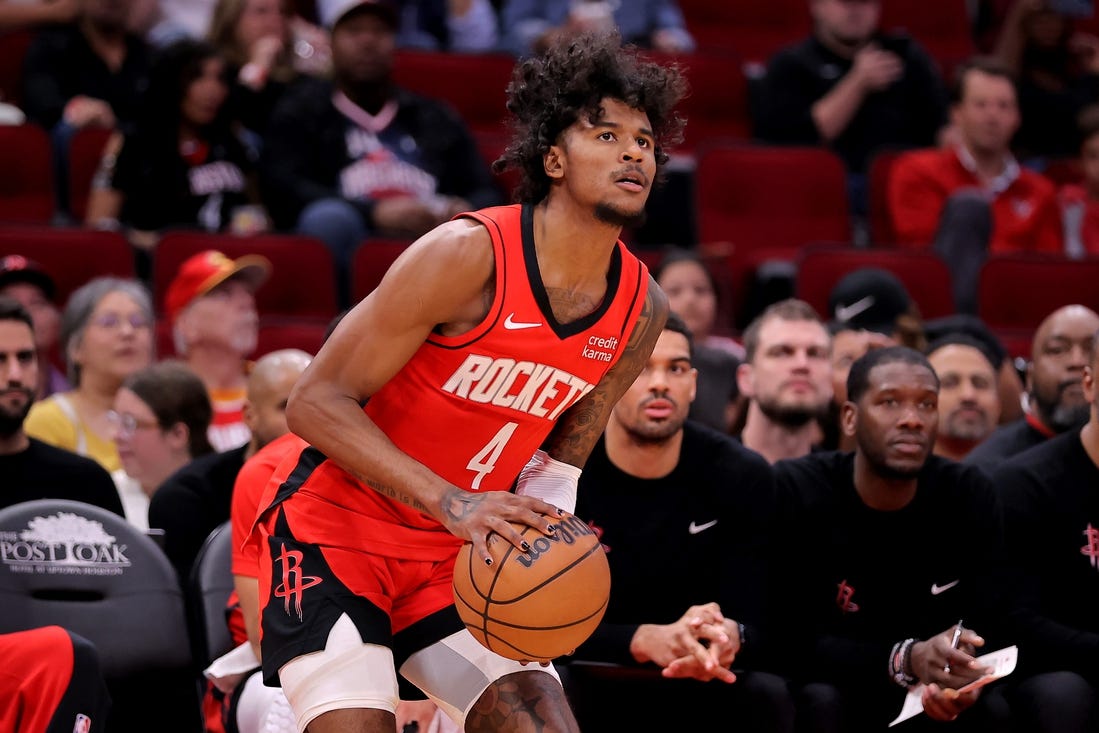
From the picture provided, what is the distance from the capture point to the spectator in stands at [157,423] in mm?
6055

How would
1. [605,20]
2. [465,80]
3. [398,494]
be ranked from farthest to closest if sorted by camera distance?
[605,20] → [465,80] → [398,494]

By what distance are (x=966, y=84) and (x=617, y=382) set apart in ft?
18.0

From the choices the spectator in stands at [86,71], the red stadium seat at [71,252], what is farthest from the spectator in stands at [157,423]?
the spectator in stands at [86,71]

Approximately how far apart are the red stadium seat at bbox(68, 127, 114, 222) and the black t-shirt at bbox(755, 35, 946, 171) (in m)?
3.74

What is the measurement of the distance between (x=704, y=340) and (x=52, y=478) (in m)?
3.12

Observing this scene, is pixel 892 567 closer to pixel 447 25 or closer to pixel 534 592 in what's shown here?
pixel 534 592

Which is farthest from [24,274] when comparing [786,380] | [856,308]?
[856,308]

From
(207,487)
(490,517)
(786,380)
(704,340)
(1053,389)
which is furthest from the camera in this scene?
(704,340)

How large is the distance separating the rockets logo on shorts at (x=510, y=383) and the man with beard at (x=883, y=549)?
5.82 ft

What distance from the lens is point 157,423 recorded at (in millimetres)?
6047

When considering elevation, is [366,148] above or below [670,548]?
above

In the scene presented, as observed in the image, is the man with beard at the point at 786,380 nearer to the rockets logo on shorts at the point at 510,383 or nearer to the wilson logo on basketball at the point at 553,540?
the rockets logo on shorts at the point at 510,383

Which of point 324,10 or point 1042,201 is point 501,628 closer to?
point 1042,201

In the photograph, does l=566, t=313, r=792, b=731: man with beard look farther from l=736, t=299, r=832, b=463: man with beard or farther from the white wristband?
the white wristband
